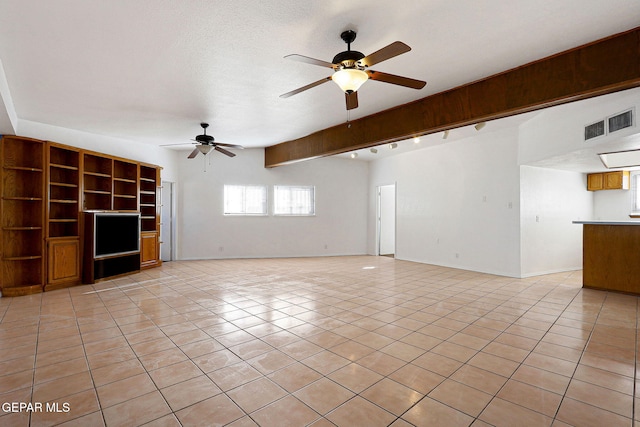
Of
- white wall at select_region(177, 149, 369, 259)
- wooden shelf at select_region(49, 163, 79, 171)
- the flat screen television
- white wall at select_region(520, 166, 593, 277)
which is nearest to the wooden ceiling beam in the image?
white wall at select_region(520, 166, 593, 277)

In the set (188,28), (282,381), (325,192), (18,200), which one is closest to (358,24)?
(188,28)

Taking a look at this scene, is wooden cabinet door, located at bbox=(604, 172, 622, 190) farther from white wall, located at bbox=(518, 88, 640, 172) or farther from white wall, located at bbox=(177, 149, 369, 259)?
white wall, located at bbox=(177, 149, 369, 259)

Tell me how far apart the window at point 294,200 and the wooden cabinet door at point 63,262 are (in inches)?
186

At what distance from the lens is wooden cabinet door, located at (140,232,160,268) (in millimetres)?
6758

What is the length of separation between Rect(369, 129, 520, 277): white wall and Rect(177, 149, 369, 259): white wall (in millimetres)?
1529

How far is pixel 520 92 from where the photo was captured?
11.5 feet

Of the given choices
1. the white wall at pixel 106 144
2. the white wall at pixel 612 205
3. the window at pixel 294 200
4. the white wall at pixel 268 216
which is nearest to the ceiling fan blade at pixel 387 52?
the white wall at pixel 106 144

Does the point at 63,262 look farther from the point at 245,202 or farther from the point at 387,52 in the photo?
the point at 387,52

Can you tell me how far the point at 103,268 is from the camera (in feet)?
18.3

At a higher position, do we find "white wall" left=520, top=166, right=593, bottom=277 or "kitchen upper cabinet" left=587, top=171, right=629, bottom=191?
"kitchen upper cabinet" left=587, top=171, right=629, bottom=191

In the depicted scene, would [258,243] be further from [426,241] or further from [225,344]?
[225,344]

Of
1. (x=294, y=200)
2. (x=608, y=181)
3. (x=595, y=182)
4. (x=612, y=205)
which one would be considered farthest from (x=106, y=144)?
(x=612, y=205)

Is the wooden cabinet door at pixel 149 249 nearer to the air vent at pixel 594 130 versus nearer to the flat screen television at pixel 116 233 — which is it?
the flat screen television at pixel 116 233

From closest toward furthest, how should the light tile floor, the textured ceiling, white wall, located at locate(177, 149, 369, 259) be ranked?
the light tile floor
the textured ceiling
white wall, located at locate(177, 149, 369, 259)
